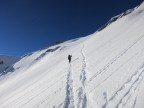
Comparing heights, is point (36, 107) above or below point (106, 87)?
above

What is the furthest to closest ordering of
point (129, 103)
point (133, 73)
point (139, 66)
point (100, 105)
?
1. point (139, 66)
2. point (133, 73)
3. point (100, 105)
4. point (129, 103)

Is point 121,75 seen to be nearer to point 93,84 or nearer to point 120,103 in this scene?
point 93,84

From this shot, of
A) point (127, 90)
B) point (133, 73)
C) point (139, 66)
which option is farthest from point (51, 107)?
point (139, 66)

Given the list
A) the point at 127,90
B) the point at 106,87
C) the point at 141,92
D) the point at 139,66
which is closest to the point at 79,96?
the point at 106,87

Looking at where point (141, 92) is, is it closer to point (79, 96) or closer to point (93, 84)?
point (79, 96)

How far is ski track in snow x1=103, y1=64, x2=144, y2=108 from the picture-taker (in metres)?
8.72

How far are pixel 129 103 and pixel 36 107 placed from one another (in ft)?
19.4

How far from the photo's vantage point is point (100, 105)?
887 centimetres

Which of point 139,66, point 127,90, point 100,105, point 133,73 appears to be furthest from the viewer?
point 139,66

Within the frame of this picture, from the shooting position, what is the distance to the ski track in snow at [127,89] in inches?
343

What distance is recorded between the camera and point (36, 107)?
40.3 feet

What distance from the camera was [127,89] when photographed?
9.86m

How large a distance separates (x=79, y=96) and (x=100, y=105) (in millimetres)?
2012

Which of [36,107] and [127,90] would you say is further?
[36,107]
